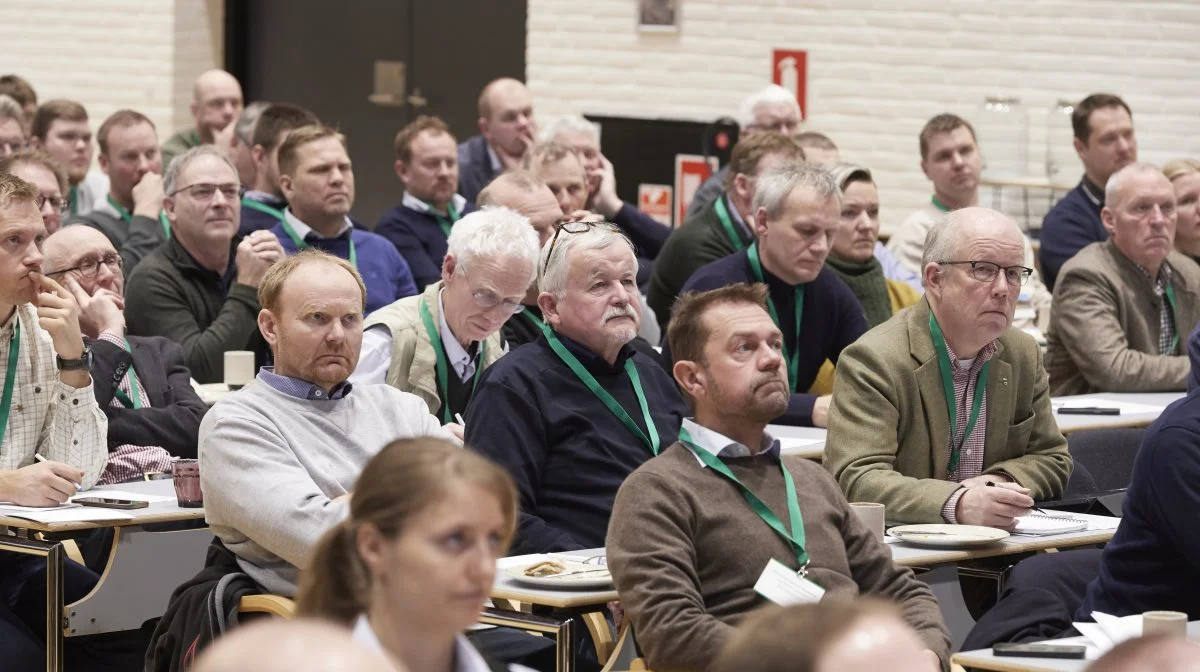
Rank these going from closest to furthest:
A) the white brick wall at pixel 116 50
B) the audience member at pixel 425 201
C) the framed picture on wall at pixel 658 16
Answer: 1. the audience member at pixel 425 201
2. the framed picture on wall at pixel 658 16
3. the white brick wall at pixel 116 50

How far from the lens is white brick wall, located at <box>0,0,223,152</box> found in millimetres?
10773

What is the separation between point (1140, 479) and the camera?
3.34 meters

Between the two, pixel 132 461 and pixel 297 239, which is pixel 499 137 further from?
pixel 132 461

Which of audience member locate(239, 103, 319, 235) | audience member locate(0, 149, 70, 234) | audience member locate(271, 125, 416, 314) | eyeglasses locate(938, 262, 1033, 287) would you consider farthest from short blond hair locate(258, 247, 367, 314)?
audience member locate(239, 103, 319, 235)

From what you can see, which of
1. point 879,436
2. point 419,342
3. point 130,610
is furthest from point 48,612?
point 879,436

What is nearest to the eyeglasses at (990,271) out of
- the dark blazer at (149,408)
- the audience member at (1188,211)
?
the dark blazer at (149,408)

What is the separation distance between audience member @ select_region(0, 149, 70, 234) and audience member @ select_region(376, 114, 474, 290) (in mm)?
1527

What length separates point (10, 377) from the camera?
4.11 metres

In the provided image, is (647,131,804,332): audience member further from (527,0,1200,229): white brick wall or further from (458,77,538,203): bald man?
(527,0,1200,229): white brick wall

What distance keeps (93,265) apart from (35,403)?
3.63ft

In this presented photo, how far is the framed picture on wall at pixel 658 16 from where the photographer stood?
→ 966 cm

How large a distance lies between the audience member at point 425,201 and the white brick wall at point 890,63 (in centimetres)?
210

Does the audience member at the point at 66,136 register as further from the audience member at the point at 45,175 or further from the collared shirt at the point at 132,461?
the collared shirt at the point at 132,461

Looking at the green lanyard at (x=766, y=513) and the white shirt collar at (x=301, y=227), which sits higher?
the white shirt collar at (x=301, y=227)
